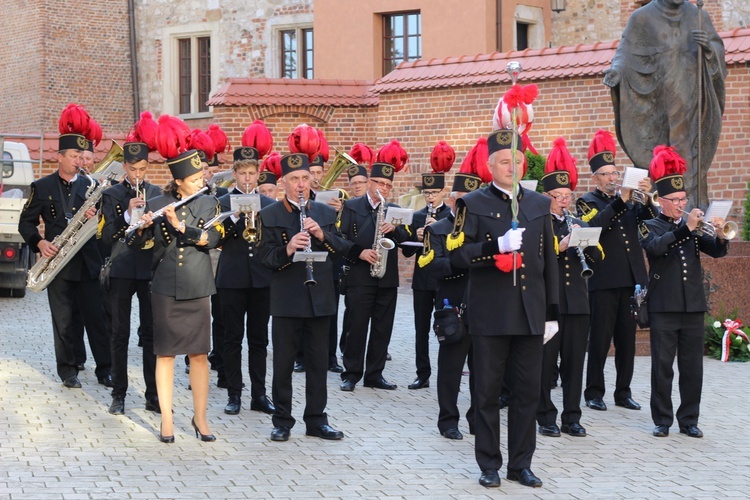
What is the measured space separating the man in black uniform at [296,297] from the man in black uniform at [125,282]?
1255 millimetres

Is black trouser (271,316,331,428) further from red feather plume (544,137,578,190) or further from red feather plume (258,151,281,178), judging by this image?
red feather plume (258,151,281,178)

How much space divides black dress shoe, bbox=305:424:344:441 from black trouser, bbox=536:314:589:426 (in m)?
1.49

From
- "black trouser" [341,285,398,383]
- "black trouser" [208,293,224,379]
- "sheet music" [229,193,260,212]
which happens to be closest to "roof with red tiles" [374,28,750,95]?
"black trouser" [341,285,398,383]

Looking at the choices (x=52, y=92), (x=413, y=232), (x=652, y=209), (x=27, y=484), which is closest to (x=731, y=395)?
(x=652, y=209)

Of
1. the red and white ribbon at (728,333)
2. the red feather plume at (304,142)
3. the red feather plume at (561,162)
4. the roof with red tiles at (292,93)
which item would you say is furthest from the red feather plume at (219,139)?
the roof with red tiles at (292,93)

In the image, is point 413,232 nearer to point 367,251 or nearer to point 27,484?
point 367,251

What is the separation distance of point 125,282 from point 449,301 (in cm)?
246

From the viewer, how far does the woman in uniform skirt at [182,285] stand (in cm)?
856

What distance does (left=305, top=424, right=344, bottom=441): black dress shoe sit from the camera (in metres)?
8.77

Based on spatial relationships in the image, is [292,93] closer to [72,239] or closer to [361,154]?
[361,154]

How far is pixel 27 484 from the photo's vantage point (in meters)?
7.30

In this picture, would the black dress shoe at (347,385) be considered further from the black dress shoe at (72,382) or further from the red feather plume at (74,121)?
the red feather plume at (74,121)

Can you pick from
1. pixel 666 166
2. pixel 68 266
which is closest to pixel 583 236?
pixel 666 166

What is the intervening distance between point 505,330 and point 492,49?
19108mm
